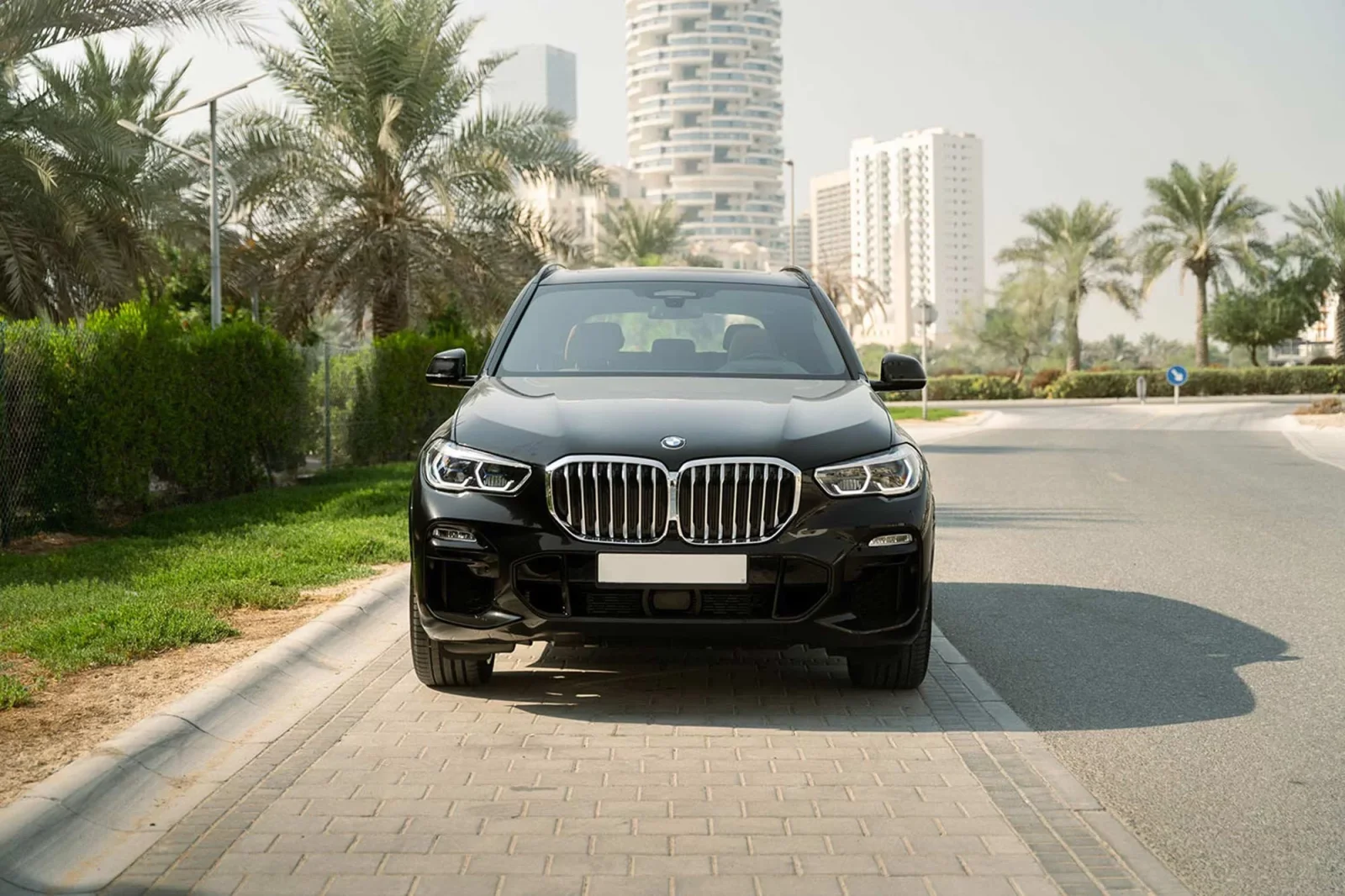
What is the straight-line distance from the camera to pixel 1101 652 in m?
7.25

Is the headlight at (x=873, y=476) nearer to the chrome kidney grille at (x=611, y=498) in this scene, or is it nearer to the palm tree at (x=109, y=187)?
the chrome kidney grille at (x=611, y=498)

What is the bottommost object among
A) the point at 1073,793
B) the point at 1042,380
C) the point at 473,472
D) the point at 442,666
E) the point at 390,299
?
the point at 1042,380

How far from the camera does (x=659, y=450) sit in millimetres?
5594

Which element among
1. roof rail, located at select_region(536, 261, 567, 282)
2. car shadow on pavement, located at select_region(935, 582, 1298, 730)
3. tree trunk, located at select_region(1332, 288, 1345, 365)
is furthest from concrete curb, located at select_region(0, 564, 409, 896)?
tree trunk, located at select_region(1332, 288, 1345, 365)

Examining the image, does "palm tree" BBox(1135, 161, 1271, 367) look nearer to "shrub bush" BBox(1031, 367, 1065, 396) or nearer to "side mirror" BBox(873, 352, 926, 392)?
"shrub bush" BBox(1031, 367, 1065, 396)

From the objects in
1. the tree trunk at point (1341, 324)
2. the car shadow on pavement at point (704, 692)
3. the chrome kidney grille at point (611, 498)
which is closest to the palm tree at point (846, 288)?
the tree trunk at point (1341, 324)

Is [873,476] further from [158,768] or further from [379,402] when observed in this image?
[379,402]

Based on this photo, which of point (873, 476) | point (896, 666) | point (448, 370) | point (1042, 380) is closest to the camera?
point (873, 476)

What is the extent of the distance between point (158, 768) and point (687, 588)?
1966mm

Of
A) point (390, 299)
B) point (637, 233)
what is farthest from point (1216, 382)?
point (390, 299)

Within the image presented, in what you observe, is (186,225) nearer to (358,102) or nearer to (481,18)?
(358,102)

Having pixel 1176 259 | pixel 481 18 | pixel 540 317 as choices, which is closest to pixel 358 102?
pixel 481 18

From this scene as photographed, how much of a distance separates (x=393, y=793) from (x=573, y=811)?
624 mm

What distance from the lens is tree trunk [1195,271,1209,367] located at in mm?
62562
